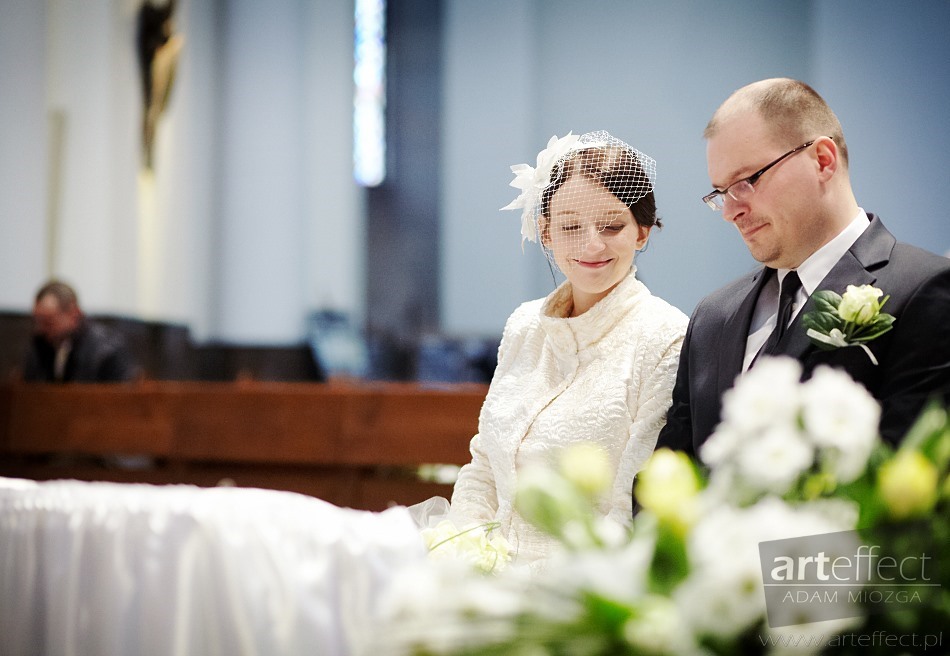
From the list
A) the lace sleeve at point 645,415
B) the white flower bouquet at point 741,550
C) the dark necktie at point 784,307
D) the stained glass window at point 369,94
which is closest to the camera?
the white flower bouquet at point 741,550

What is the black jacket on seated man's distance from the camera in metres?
6.05

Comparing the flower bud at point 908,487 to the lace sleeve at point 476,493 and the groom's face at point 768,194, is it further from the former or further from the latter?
the lace sleeve at point 476,493

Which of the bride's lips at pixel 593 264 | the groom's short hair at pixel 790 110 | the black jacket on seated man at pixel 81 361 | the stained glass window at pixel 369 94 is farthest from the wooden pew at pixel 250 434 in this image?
the stained glass window at pixel 369 94

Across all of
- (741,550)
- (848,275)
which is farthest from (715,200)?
(741,550)

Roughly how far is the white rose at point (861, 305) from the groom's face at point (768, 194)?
0.35 m

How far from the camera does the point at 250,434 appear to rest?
5.21 metres

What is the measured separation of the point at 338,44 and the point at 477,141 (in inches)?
62.9

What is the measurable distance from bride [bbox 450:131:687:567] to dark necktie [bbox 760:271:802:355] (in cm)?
29

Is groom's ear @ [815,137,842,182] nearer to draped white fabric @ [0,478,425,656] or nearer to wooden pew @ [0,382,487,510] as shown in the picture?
draped white fabric @ [0,478,425,656]

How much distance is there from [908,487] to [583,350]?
1490 mm

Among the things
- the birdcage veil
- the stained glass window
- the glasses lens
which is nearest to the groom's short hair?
the glasses lens

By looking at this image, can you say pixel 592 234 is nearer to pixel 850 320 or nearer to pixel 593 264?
pixel 593 264

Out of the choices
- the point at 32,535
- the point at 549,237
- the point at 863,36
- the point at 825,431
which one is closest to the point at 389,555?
the point at 32,535

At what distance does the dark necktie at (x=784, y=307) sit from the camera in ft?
6.00
